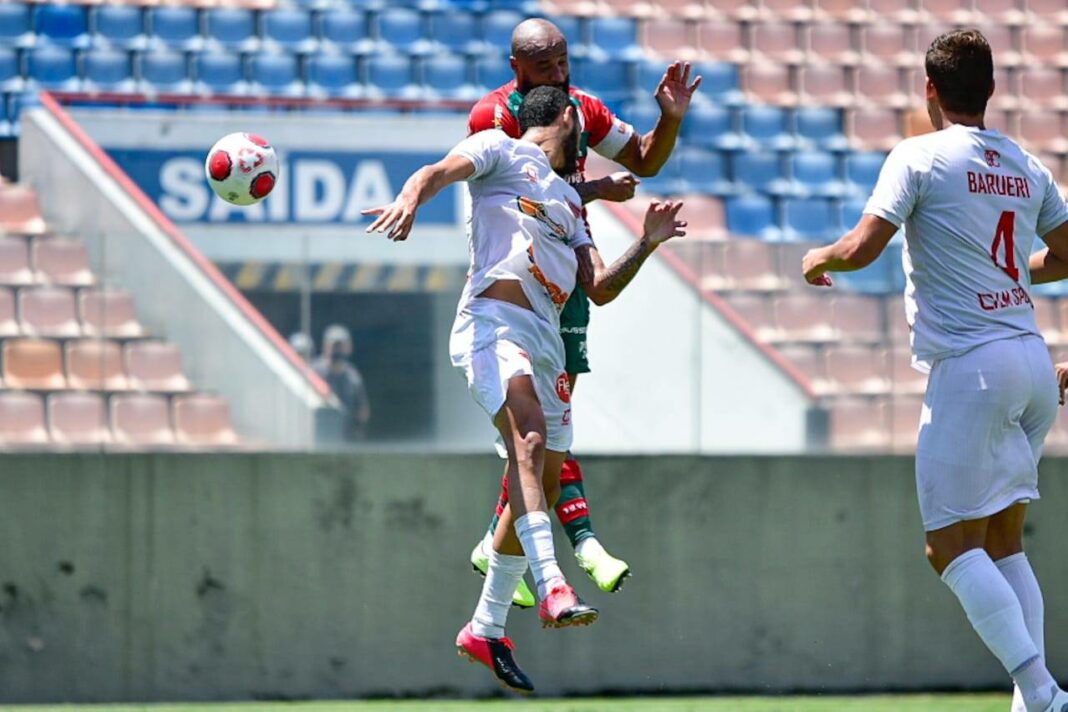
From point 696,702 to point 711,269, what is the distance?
2281 mm

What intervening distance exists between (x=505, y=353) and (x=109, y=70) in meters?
8.44

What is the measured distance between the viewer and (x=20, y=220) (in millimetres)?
10820

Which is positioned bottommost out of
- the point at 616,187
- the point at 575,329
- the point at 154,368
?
the point at 154,368

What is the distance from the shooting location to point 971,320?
19.1 feet

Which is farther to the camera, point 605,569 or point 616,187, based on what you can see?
point 616,187

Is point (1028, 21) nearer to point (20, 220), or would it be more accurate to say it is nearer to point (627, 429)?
point (627, 429)

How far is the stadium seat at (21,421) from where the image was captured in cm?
888

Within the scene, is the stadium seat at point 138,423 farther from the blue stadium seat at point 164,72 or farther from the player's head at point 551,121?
the blue stadium seat at point 164,72

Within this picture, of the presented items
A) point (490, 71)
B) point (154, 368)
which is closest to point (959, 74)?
point (154, 368)

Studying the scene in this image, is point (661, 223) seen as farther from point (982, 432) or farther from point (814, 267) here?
point (982, 432)

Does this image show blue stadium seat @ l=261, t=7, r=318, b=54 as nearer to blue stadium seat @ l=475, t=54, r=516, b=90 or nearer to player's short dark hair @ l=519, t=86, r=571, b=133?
blue stadium seat @ l=475, t=54, r=516, b=90

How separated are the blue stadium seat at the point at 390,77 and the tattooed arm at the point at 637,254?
7.75 metres

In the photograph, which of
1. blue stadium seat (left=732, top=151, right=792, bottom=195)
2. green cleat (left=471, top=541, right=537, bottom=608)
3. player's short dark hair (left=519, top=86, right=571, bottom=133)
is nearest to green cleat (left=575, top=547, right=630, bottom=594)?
green cleat (left=471, top=541, right=537, bottom=608)

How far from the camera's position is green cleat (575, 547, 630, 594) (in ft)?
20.4
